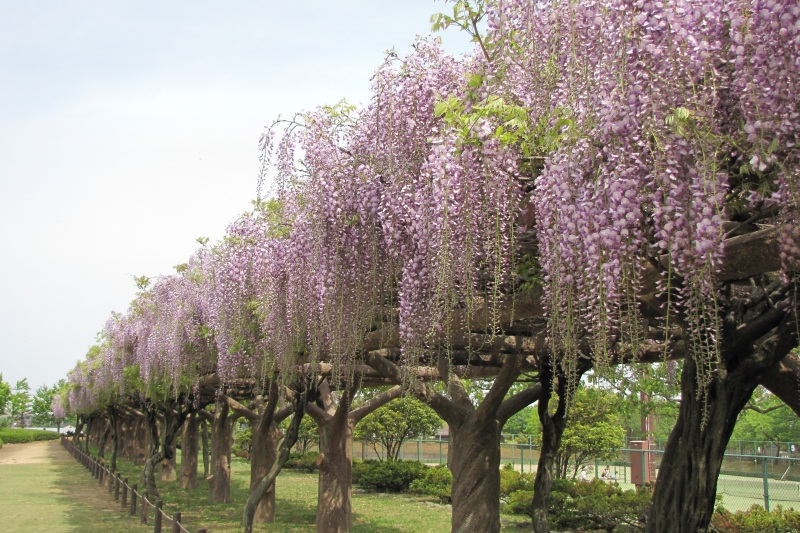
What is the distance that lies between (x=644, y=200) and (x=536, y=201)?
2.94 feet

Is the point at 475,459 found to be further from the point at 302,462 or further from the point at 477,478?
the point at 302,462

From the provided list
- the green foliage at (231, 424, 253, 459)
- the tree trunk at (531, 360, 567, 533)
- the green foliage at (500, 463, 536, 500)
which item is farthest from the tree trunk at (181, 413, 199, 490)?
the tree trunk at (531, 360, 567, 533)

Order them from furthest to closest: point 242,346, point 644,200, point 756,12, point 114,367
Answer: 1. point 114,367
2. point 242,346
3. point 644,200
4. point 756,12

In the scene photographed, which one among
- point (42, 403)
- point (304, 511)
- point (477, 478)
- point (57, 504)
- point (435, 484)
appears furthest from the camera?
point (42, 403)

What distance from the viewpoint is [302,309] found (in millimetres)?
7207

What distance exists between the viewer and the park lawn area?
15.1 meters

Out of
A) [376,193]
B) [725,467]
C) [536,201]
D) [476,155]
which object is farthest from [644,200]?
[725,467]

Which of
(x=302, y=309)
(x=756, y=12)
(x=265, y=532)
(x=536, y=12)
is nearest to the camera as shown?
(x=756, y=12)

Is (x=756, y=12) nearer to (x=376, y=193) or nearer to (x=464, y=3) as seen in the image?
(x=464, y=3)

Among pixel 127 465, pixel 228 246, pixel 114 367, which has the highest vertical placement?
pixel 228 246

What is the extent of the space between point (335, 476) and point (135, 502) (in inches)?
222

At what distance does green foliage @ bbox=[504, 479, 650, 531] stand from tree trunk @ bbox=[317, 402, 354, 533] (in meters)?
3.48

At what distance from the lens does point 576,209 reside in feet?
12.3

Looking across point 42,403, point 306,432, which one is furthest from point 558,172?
point 42,403
